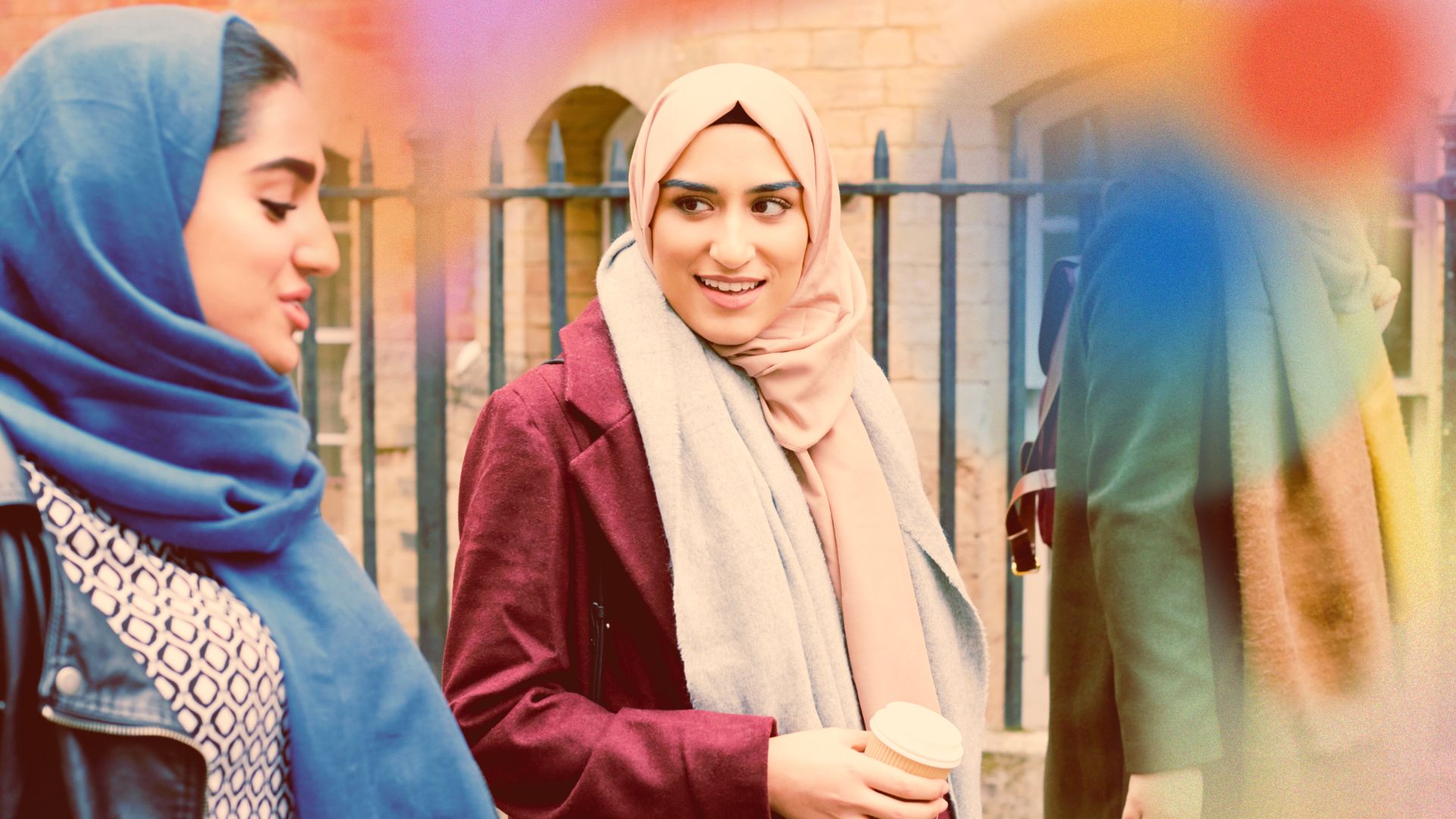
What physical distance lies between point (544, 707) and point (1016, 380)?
2130 mm

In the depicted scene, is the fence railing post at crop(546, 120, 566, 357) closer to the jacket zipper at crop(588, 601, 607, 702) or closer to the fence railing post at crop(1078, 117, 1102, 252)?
the fence railing post at crop(1078, 117, 1102, 252)

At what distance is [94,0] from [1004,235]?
13.0ft

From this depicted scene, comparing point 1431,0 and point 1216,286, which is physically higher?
point 1431,0

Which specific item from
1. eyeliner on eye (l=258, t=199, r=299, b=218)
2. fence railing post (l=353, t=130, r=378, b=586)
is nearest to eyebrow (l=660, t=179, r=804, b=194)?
eyeliner on eye (l=258, t=199, r=299, b=218)

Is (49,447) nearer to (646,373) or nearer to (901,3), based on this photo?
(646,373)

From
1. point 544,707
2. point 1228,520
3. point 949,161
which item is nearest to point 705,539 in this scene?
point 544,707

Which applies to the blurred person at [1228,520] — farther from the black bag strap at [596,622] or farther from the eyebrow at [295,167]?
the eyebrow at [295,167]

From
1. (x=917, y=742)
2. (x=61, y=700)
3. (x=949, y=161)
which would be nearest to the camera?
(x=61, y=700)

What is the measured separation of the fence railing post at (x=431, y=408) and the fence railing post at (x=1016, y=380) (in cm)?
152

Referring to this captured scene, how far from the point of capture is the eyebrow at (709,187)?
1.57 m

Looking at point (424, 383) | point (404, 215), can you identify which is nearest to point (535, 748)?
point (424, 383)

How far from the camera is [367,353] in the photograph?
11.3 feet

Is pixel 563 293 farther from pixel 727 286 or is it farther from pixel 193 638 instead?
pixel 193 638

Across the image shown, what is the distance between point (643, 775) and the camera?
4.72 feet
